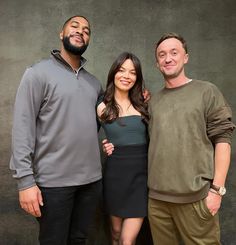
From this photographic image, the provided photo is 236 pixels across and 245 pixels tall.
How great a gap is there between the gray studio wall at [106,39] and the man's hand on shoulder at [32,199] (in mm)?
814

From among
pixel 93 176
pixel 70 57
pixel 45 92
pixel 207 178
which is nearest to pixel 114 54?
pixel 70 57

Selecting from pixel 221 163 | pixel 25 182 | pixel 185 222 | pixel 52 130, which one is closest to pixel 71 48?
pixel 52 130

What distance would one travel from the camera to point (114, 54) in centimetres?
243

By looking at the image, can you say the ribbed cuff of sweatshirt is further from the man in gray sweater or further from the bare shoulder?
the bare shoulder

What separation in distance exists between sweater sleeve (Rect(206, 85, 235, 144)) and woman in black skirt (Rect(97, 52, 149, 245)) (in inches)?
16.1

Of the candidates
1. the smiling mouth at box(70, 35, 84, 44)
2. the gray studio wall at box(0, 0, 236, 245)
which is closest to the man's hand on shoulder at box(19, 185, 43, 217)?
the gray studio wall at box(0, 0, 236, 245)

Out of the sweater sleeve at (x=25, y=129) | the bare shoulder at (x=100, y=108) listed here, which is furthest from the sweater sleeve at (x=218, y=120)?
the sweater sleeve at (x=25, y=129)

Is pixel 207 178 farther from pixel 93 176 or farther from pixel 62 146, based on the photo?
pixel 62 146

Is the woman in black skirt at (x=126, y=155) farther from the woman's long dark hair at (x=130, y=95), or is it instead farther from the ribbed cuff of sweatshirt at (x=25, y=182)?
the ribbed cuff of sweatshirt at (x=25, y=182)

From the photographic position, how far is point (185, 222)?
176 cm

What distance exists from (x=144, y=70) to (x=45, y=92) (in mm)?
992

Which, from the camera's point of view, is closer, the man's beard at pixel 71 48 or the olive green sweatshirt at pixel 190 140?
the olive green sweatshirt at pixel 190 140

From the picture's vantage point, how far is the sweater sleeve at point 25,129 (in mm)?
1650

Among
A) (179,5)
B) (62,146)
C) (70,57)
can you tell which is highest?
(179,5)
